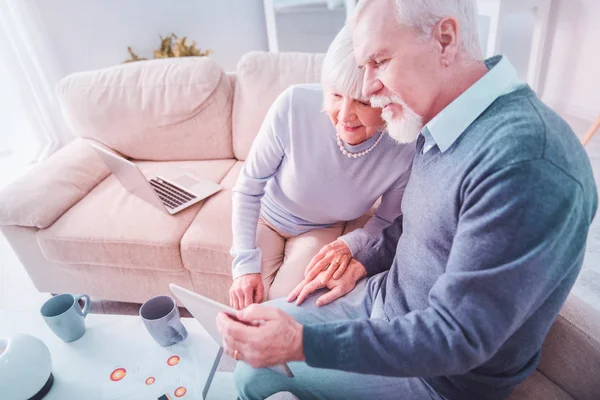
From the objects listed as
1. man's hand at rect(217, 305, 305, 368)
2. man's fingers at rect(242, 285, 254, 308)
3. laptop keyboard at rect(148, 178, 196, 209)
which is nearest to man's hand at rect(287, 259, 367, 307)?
man's fingers at rect(242, 285, 254, 308)

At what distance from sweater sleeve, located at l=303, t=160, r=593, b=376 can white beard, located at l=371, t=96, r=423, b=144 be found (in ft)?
0.66

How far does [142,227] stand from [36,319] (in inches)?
16.7

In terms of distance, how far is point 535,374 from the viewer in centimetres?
85

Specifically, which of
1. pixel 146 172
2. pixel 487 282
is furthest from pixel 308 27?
pixel 487 282

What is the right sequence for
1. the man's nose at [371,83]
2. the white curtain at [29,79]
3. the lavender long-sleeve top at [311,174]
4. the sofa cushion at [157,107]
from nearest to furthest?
1. the man's nose at [371,83]
2. the lavender long-sleeve top at [311,174]
3. the sofa cushion at [157,107]
4. the white curtain at [29,79]

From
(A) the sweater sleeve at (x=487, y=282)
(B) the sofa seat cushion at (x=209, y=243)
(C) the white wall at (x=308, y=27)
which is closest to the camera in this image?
(A) the sweater sleeve at (x=487, y=282)

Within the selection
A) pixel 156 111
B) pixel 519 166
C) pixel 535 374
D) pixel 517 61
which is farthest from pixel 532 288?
pixel 517 61

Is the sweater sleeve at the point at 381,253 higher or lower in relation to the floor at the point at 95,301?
higher

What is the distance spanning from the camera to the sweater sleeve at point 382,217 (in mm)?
1141

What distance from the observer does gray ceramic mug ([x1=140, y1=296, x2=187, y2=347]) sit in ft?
3.21

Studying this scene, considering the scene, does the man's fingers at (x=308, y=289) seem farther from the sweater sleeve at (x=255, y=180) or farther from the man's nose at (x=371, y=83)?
the man's nose at (x=371, y=83)

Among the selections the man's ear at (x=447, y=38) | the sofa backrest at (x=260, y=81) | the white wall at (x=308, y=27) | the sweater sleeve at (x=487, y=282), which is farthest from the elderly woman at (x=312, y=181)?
the white wall at (x=308, y=27)

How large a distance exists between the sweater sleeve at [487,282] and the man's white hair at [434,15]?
0.26 m

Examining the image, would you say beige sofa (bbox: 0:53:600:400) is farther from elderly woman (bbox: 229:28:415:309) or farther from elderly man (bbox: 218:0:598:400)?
elderly man (bbox: 218:0:598:400)
